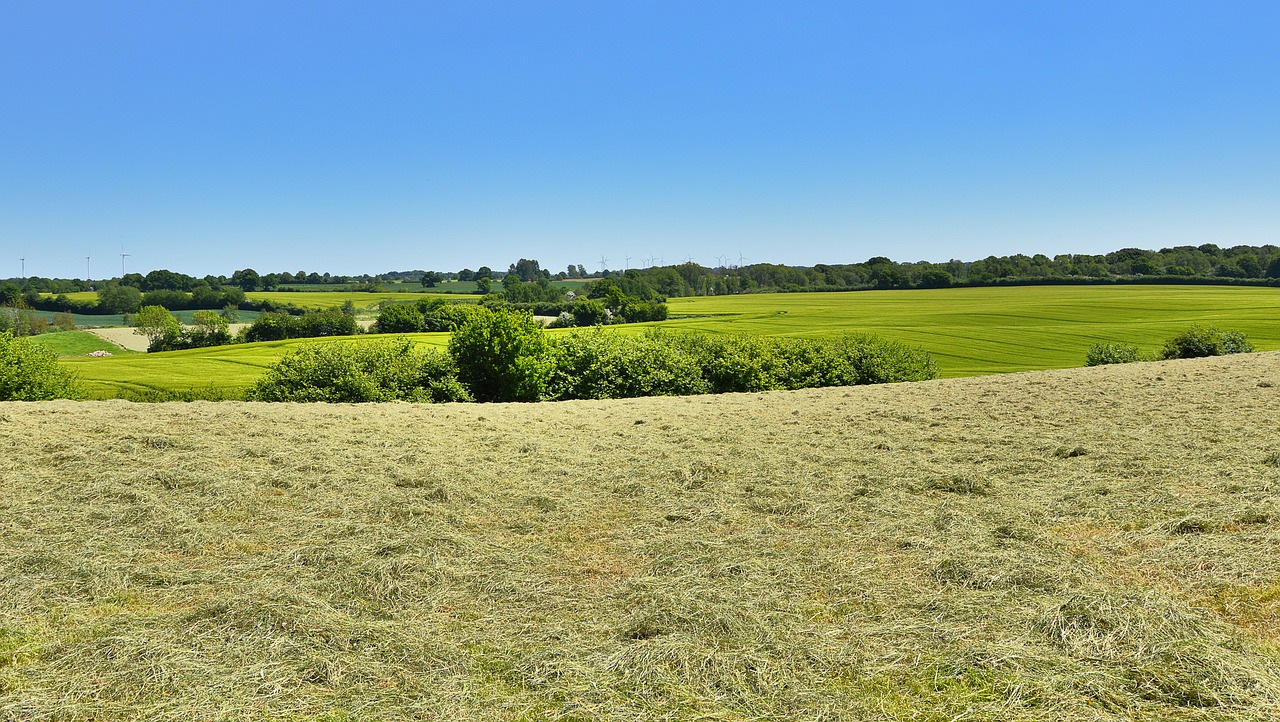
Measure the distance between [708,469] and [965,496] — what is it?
2549 millimetres

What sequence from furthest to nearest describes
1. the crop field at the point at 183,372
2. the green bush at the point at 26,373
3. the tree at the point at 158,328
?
the tree at the point at 158,328
the crop field at the point at 183,372
the green bush at the point at 26,373

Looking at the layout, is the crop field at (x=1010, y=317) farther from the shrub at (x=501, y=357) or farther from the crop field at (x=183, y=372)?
the crop field at (x=183, y=372)

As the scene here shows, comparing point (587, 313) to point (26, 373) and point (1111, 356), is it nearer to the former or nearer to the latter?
point (1111, 356)

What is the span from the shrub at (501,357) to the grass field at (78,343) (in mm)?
53495

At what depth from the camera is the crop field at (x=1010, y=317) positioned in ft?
168

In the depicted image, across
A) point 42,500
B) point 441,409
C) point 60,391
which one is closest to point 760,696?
point 42,500

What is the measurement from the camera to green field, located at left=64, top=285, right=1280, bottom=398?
42.4 m

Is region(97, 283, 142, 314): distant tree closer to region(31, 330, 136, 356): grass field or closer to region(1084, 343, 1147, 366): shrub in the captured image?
region(31, 330, 136, 356): grass field

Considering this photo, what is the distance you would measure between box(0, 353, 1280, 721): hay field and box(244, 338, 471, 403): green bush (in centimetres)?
846

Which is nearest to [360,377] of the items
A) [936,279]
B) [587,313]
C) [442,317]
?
[442,317]

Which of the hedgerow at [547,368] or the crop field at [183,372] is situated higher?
the hedgerow at [547,368]

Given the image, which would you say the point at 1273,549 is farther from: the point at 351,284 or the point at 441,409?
the point at 351,284

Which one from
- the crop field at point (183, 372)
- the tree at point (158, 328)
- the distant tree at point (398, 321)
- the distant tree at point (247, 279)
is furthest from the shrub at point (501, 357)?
the distant tree at point (247, 279)

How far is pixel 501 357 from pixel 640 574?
15717 mm
